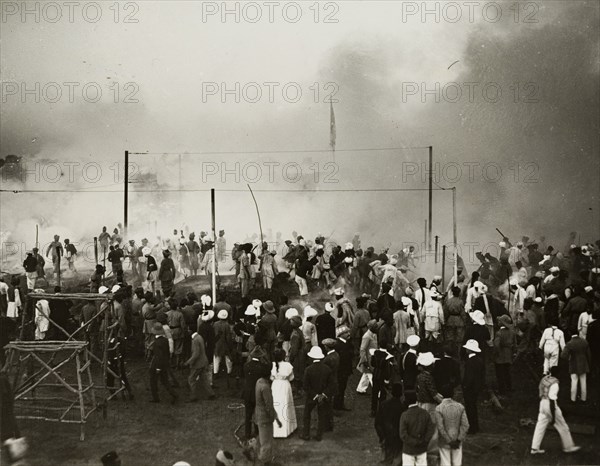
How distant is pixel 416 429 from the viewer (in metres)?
8.89

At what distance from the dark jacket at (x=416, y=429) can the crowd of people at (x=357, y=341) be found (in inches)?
0.7

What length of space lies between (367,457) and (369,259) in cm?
1126

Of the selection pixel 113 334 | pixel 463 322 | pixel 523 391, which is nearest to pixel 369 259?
pixel 463 322

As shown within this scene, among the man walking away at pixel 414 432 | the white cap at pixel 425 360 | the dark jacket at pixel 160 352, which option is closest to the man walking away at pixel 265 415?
the man walking away at pixel 414 432

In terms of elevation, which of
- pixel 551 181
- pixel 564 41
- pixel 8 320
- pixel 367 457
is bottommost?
pixel 367 457

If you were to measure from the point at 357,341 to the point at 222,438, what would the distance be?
22.3ft

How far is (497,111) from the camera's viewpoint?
3005 cm

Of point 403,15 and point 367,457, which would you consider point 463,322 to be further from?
point 403,15

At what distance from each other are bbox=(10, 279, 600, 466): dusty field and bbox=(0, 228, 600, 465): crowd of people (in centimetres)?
32

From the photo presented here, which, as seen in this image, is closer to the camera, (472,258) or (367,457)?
(367,457)

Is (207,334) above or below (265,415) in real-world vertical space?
above

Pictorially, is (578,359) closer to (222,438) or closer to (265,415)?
(265,415)

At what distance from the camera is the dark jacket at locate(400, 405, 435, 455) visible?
29.2 ft

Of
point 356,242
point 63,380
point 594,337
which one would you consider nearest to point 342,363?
point 63,380
